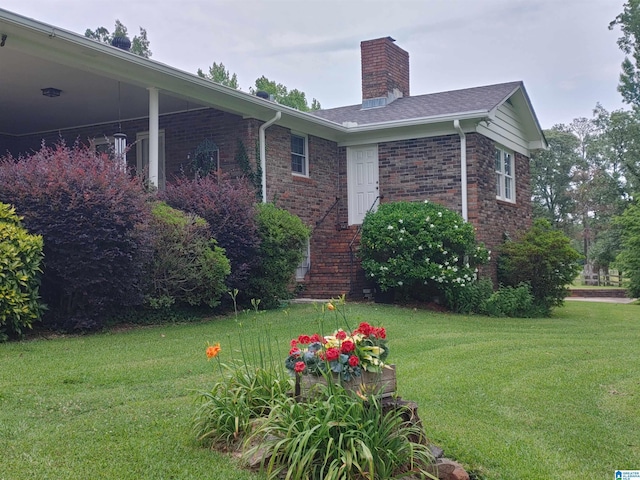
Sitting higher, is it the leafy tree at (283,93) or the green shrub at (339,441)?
the leafy tree at (283,93)

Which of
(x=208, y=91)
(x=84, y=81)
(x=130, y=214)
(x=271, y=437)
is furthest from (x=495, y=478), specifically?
(x=84, y=81)

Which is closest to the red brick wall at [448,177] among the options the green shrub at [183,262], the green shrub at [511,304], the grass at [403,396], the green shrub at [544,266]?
the green shrub at [544,266]

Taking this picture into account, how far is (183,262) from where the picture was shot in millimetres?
9508

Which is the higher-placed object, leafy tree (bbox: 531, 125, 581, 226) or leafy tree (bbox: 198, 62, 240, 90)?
leafy tree (bbox: 198, 62, 240, 90)

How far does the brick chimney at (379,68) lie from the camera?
17547 millimetres

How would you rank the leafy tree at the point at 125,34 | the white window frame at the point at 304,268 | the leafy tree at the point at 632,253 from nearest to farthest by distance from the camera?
the white window frame at the point at 304,268 < the leafy tree at the point at 632,253 < the leafy tree at the point at 125,34

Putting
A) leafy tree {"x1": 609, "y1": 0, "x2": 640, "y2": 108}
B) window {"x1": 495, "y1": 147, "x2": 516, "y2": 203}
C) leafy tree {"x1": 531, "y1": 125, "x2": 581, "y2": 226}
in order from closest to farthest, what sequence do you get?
window {"x1": 495, "y1": 147, "x2": 516, "y2": 203} → leafy tree {"x1": 609, "y1": 0, "x2": 640, "y2": 108} → leafy tree {"x1": 531, "y1": 125, "x2": 581, "y2": 226}

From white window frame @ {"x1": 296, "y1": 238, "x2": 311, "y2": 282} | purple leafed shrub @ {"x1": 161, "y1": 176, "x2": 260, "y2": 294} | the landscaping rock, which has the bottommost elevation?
the landscaping rock

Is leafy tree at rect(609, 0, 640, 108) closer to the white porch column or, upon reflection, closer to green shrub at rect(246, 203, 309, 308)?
green shrub at rect(246, 203, 309, 308)

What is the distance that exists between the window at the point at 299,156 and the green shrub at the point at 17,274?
7.23 meters

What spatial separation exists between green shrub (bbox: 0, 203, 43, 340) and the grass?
1.43 feet

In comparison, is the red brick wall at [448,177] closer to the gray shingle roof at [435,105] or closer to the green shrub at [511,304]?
the gray shingle roof at [435,105]

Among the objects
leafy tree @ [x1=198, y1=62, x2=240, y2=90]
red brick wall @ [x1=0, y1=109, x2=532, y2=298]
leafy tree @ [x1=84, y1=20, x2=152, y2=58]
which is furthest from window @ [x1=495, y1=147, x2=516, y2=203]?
leafy tree @ [x1=198, y1=62, x2=240, y2=90]

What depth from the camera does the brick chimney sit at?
691 inches
